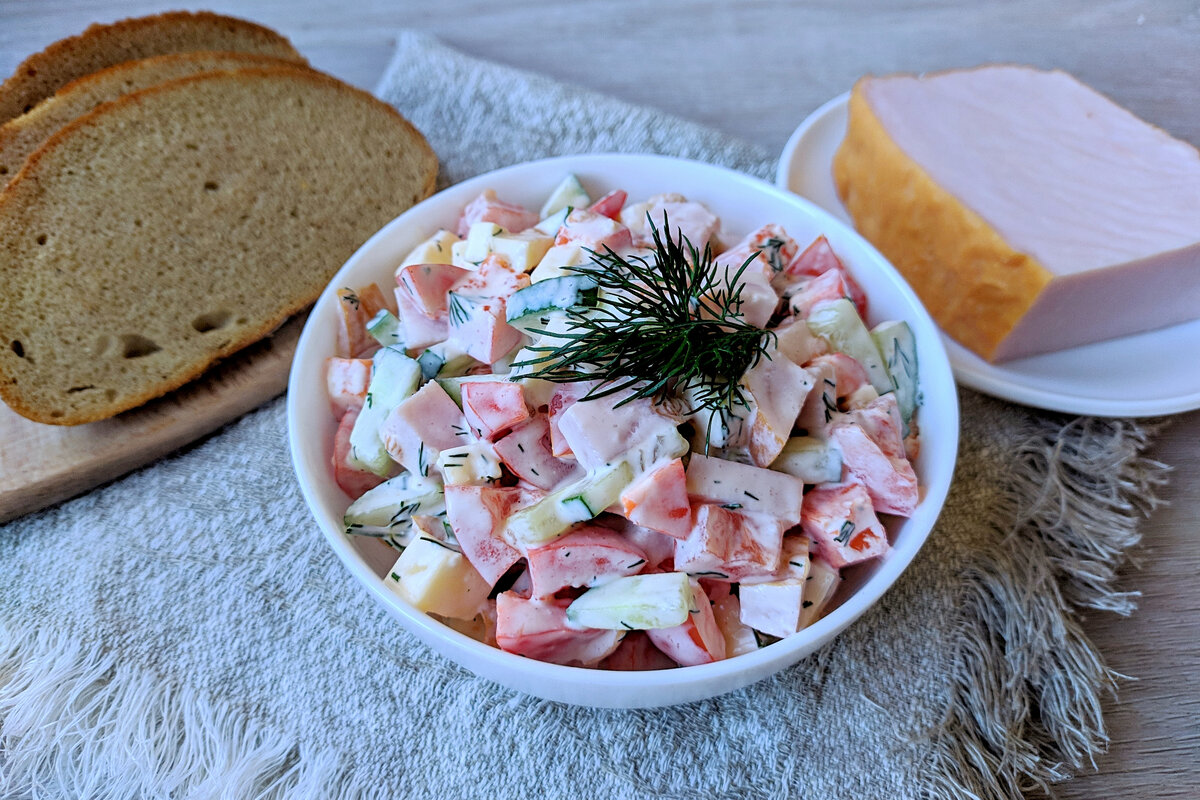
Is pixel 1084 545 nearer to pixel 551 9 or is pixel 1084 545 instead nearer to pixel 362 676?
pixel 362 676

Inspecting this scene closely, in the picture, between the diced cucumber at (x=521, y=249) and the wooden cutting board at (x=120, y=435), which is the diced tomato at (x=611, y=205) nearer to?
the diced cucumber at (x=521, y=249)

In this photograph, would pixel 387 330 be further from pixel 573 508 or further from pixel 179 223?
pixel 179 223

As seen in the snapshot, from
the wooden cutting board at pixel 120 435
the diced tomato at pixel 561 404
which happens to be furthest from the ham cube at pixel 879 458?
the wooden cutting board at pixel 120 435

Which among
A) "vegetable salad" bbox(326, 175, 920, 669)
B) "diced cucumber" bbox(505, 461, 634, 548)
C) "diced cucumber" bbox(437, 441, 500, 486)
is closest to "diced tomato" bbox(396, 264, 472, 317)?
"vegetable salad" bbox(326, 175, 920, 669)

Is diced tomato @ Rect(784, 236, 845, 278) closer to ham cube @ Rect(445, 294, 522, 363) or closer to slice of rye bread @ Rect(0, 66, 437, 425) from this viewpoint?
ham cube @ Rect(445, 294, 522, 363)

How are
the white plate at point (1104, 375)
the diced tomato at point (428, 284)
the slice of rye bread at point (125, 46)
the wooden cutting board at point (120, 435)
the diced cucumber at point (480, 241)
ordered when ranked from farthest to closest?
1. the slice of rye bread at point (125, 46)
2. the white plate at point (1104, 375)
3. the wooden cutting board at point (120, 435)
4. the diced cucumber at point (480, 241)
5. the diced tomato at point (428, 284)

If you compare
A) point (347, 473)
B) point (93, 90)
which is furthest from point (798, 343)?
point (93, 90)
